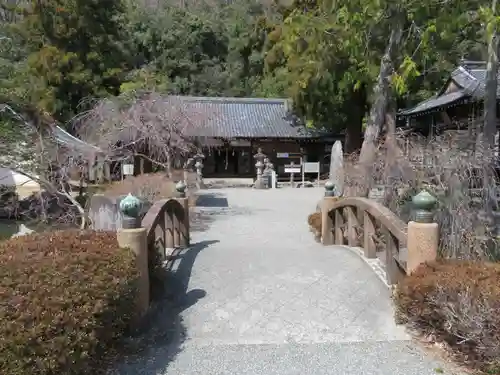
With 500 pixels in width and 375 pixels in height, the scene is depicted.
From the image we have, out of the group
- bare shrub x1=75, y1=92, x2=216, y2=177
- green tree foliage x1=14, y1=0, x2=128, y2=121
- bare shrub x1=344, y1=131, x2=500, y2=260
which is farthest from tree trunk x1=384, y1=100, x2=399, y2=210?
green tree foliage x1=14, y1=0, x2=128, y2=121

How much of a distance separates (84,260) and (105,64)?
2492cm

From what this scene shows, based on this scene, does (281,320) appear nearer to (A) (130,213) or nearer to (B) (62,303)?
(A) (130,213)

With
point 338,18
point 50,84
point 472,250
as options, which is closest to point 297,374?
point 472,250

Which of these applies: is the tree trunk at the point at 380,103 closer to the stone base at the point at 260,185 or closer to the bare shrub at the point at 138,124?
the bare shrub at the point at 138,124

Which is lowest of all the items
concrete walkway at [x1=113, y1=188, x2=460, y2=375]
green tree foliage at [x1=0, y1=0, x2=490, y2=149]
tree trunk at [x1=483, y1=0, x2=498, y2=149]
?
concrete walkway at [x1=113, y1=188, x2=460, y2=375]

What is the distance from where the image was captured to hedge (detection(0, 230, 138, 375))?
9.91 ft

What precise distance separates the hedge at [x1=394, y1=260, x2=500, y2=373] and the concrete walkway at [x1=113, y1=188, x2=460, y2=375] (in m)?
0.26

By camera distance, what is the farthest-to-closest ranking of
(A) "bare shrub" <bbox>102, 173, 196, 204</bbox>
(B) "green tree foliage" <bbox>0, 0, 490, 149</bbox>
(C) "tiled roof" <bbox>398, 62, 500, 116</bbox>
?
1. (C) "tiled roof" <bbox>398, 62, 500, 116</bbox>
2. (A) "bare shrub" <bbox>102, 173, 196, 204</bbox>
3. (B) "green tree foliage" <bbox>0, 0, 490, 149</bbox>

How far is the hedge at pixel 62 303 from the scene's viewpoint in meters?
3.02

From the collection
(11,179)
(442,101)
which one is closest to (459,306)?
(11,179)

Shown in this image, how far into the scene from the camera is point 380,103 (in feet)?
33.8

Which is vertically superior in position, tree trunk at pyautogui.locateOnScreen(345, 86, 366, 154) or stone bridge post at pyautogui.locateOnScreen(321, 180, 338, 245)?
tree trunk at pyautogui.locateOnScreen(345, 86, 366, 154)

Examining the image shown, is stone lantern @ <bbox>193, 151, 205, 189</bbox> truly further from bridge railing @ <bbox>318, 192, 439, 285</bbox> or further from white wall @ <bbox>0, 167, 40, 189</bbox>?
bridge railing @ <bbox>318, 192, 439, 285</bbox>

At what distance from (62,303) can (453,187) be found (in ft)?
15.7
